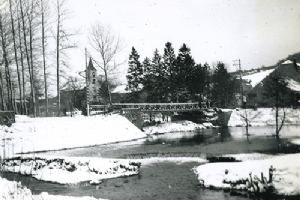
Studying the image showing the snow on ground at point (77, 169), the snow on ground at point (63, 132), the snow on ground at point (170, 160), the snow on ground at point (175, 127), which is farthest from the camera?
the snow on ground at point (175, 127)

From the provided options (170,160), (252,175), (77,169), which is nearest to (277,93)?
(170,160)

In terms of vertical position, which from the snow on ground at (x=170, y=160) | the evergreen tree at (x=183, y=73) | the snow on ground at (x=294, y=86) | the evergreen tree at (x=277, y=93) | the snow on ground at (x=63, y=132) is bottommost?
the snow on ground at (x=170, y=160)

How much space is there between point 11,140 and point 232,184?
19.6 metres

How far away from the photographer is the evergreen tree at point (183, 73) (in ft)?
202

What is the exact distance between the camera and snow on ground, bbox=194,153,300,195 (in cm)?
1235

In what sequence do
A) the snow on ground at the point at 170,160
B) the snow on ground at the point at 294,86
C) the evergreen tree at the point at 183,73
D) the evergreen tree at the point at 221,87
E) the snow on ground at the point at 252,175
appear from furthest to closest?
the evergreen tree at the point at 221,87
the evergreen tree at the point at 183,73
the snow on ground at the point at 294,86
the snow on ground at the point at 170,160
the snow on ground at the point at 252,175

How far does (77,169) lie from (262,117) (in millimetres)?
40508

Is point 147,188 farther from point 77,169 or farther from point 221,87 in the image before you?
point 221,87

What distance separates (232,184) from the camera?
1452 centimetres

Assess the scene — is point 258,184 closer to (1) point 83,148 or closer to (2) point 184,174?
(2) point 184,174

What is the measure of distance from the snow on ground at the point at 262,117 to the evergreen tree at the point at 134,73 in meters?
17.5

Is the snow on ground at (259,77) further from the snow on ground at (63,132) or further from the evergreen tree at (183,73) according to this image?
the snow on ground at (63,132)

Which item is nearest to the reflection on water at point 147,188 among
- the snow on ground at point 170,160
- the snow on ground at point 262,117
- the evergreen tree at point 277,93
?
the snow on ground at point 170,160

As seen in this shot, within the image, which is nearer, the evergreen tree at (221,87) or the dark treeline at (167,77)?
the dark treeline at (167,77)
